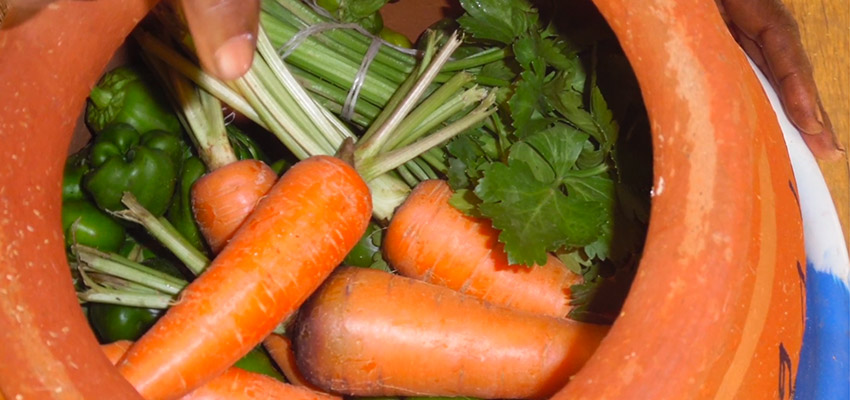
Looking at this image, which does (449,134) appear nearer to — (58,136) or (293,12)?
(293,12)

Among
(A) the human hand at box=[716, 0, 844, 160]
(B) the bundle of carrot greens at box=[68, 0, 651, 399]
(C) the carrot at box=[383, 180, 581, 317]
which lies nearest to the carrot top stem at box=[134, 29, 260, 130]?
(B) the bundle of carrot greens at box=[68, 0, 651, 399]

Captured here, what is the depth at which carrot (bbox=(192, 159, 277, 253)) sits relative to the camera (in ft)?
2.85

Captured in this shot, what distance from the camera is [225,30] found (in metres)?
0.44

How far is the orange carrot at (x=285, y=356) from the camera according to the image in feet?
2.98

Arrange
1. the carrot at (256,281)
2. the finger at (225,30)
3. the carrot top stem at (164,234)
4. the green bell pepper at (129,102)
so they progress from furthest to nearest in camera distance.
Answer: the green bell pepper at (129,102) < the carrot top stem at (164,234) < the carrot at (256,281) < the finger at (225,30)

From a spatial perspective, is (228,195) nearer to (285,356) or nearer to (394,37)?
(285,356)

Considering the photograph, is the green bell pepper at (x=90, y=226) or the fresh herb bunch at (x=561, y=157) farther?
the green bell pepper at (x=90, y=226)

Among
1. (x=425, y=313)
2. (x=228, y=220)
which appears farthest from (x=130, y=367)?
(x=425, y=313)

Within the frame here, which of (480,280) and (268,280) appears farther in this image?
(480,280)

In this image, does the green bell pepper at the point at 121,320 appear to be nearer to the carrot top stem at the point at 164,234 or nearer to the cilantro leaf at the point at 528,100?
the carrot top stem at the point at 164,234

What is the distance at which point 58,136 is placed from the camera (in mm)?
574

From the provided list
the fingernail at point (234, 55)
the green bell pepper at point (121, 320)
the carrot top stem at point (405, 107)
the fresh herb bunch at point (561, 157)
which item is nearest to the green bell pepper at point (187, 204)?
the green bell pepper at point (121, 320)

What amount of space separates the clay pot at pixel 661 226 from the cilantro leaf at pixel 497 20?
263 mm

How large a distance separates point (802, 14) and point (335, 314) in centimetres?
80
